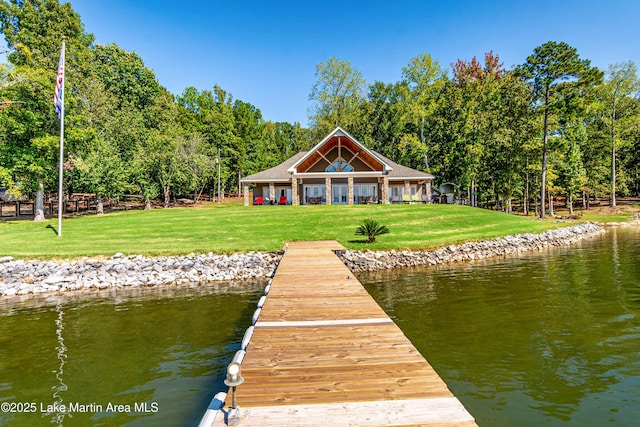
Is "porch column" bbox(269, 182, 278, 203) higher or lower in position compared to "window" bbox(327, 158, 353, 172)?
lower

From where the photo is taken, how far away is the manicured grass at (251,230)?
1845 centimetres

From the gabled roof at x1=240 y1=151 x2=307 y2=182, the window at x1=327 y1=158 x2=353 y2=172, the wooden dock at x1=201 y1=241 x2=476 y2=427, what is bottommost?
the wooden dock at x1=201 y1=241 x2=476 y2=427

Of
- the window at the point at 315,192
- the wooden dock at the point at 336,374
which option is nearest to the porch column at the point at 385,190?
the window at the point at 315,192

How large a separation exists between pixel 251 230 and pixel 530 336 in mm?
18119

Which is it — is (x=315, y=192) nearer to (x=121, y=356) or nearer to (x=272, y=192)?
(x=272, y=192)

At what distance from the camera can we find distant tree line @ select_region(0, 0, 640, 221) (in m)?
26.7

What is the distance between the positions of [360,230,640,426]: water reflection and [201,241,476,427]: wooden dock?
71.4 inches

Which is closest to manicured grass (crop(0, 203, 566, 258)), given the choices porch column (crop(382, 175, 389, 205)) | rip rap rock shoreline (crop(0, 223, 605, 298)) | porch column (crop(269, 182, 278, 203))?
rip rap rock shoreline (crop(0, 223, 605, 298))

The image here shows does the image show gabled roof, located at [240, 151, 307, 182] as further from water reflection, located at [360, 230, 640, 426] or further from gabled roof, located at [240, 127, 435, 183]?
water reflection, located at [360, 230, 640, 426]

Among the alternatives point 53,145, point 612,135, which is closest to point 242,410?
point 53,145

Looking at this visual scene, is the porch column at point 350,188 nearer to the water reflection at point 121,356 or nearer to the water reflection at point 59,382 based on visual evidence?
the water reflection at point 121,356

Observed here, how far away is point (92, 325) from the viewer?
32.2 feet

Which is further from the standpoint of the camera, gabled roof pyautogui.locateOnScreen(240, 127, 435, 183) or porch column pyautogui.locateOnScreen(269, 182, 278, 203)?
porch column pyautogui.locateOnScreen(269, 182, 278, 203)

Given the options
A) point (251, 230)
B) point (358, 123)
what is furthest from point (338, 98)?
point (251, 230)
